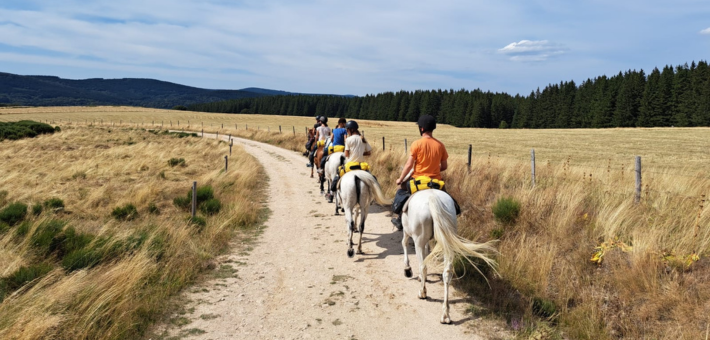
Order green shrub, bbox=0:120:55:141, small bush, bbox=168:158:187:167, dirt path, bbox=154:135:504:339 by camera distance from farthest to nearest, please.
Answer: green shrub, bbox=0:120:55:141 < small bush, bbox=168:158:187:167 < dirt path, bbox=154:135:504:339

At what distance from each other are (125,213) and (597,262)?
36.6 feet

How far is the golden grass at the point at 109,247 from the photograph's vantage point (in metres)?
4.27

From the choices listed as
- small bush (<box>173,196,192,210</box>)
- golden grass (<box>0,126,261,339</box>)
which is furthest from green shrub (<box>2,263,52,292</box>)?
small bush (<box>173,196,192,210</box>)

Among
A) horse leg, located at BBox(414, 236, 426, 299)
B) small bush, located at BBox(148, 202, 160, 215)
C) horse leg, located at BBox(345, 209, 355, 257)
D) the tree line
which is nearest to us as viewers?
horse leg, located at BBox(414, 236, 426, 299)

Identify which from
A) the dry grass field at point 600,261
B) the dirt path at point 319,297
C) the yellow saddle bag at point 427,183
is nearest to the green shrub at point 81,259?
the dirt path at point 319,297

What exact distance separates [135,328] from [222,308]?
1.09m

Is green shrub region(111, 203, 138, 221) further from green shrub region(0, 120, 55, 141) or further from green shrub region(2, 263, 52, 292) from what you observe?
green shrub region(0, 120, 55, 141)

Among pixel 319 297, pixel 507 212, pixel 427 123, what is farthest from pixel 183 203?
pixel 507 212

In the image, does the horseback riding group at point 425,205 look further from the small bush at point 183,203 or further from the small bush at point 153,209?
the small bush at point 153,209

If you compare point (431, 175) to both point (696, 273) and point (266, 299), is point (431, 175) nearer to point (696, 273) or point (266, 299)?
point (266, 299)

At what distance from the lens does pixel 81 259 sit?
233 inches

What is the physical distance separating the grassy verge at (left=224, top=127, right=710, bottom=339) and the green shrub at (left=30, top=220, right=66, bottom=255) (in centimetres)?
695

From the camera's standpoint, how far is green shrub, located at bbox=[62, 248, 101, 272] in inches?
227

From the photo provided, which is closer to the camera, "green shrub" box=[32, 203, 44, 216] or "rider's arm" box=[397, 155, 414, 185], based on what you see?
"rider's arm" box=[397, 155, 414, 185]
